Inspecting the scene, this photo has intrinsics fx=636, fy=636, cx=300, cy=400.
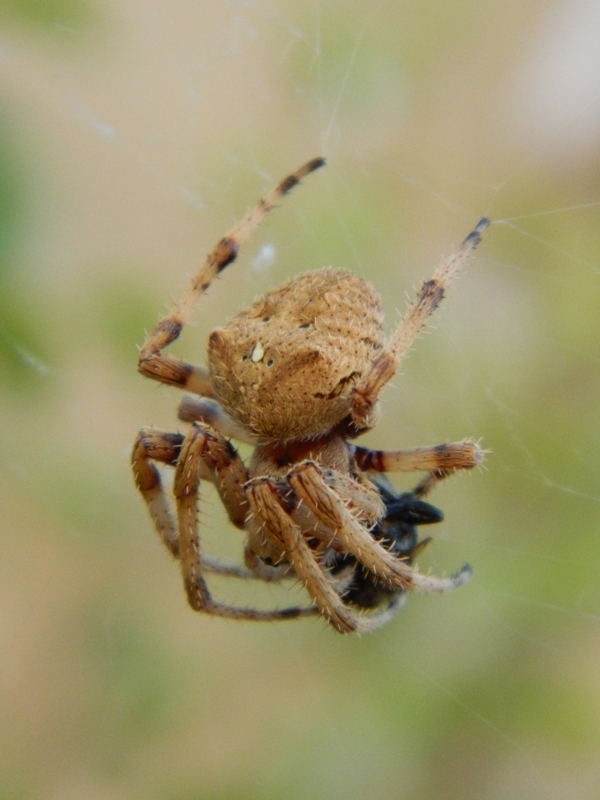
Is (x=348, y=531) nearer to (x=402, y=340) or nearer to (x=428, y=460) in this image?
(x=428, y=460)

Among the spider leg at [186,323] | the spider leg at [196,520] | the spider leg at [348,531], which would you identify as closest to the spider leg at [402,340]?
the spider leg at [348,531]

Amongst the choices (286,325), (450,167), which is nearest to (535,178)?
(450,167)

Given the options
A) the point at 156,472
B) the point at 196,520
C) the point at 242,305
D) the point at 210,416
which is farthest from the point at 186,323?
the point at 242,305

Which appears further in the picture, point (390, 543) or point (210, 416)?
point (210, 416)

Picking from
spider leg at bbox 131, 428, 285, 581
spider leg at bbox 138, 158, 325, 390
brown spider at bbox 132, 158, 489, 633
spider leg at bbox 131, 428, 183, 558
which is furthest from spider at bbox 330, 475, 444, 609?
spider leg at bbox 138, 158, 325, 390

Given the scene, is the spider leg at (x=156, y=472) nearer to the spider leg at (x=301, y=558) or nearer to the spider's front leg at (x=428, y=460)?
the spider leg at (x=301, y=558)
